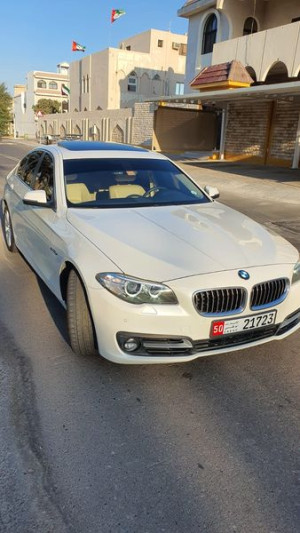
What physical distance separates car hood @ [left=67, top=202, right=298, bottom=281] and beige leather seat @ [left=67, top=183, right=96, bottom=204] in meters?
0.22

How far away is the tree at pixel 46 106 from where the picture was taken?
72.3 metres

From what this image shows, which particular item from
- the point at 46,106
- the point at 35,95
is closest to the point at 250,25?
the point at 46,106

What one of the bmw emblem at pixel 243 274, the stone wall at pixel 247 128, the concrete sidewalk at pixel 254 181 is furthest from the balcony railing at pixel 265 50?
the bmw emblem at pixel 243 274

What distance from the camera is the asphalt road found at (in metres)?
2.08

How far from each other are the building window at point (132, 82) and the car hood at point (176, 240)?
51103 millimetres

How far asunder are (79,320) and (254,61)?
67.8 feet

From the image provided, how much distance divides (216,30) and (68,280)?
2570cm

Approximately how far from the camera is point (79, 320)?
10.3 feet

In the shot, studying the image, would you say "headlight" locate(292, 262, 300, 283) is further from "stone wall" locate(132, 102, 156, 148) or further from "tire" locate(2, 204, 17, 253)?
"stone wall" locate(132, 102, 156, 148)

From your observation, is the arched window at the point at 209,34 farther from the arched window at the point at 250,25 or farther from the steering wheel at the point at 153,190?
the steering wheel at the point at 153,190

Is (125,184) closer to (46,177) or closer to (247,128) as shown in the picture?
(46,177)

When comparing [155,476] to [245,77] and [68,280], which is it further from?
[245,77]

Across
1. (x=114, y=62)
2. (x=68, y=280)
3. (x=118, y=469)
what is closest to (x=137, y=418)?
(x=118, y=469)

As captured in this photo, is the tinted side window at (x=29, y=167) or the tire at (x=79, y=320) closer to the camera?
the tire at (x=79, y=320)
